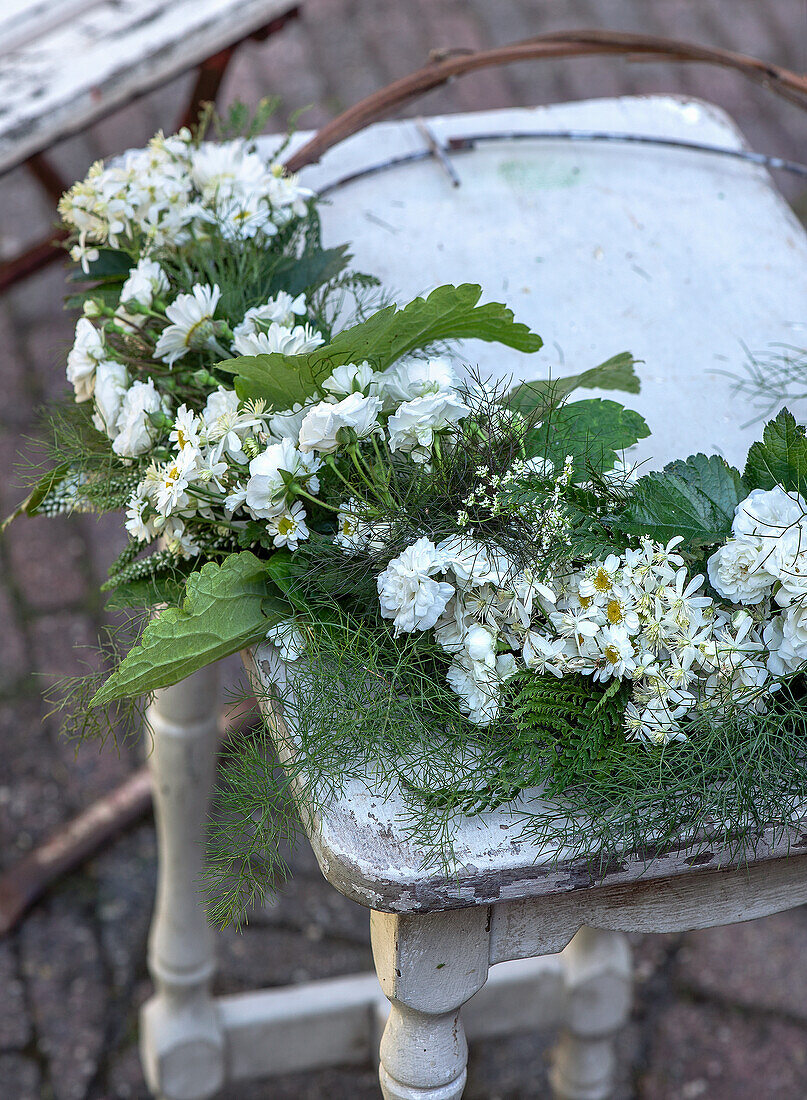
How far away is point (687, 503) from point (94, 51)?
1081 millimetres

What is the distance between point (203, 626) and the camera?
625 millimetres

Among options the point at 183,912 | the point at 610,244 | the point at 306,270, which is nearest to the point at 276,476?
the point at 306,270

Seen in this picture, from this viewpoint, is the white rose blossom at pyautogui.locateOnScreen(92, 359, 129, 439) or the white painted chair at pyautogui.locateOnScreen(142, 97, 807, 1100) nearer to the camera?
the white painted chair at pyautogui.locateOnScreen(142, 97, 807, 1100)

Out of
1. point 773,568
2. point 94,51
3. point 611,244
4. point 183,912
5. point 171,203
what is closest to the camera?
point 773,568

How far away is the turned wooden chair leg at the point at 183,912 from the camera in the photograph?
109 centimetres

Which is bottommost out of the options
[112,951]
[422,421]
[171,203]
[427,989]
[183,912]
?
[112,951]

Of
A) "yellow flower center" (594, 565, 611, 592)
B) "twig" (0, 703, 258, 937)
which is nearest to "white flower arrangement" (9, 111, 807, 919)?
"yellow flower center" (594, 565, 611, 592)

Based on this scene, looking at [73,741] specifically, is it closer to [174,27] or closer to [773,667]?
[174,27]

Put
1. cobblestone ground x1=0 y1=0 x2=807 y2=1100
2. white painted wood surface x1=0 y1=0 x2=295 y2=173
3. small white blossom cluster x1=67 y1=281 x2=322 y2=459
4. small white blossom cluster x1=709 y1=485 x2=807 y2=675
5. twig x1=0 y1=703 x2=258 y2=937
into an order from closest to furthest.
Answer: small white blossom cluster x1=709 y1=485 x2=807 y2=675, small white blossom cluster x1=67 y1=281 x2=322 y2=459, white painted wood surface x1=0 y1=0 x2=295 y2=173, cobblestone ground x1=0 y1=0 x2=807 y2=1100, twig x1=0 y1=703 x2=258 y2=937

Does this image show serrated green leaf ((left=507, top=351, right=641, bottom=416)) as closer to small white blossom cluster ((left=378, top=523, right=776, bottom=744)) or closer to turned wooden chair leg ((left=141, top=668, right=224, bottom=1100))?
small white blossom cluster ((left=378, top=523, right=776, bottom=744))

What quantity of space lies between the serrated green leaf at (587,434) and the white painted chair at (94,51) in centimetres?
86

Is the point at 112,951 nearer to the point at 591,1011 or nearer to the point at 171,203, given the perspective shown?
the point at 591,1011

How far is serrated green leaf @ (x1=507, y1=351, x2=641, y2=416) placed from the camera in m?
0.70

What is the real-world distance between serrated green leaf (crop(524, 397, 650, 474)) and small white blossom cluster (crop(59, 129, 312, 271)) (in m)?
0.30
